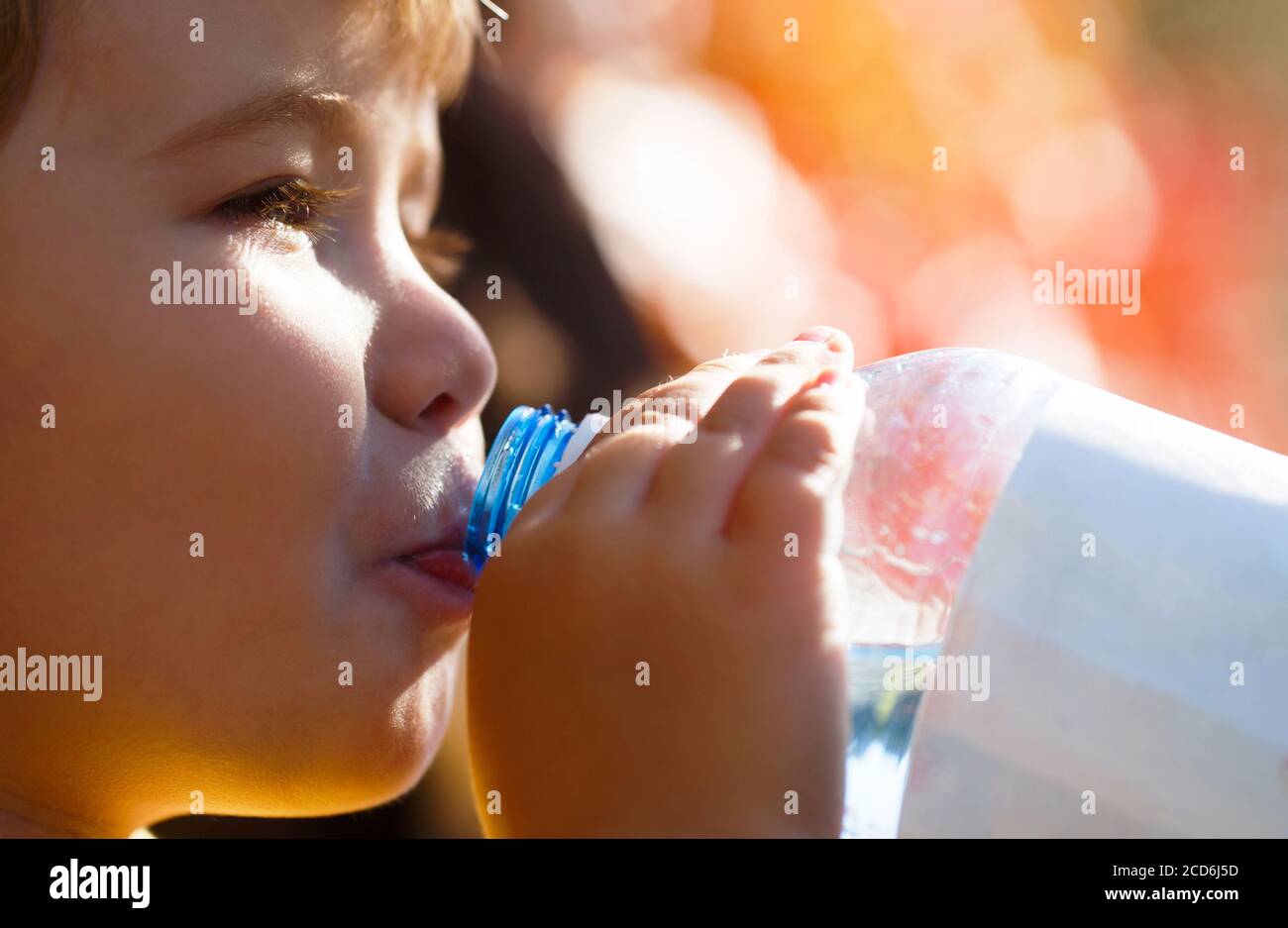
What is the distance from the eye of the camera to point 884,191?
45.7 inches

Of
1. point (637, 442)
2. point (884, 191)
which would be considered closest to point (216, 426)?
point (637, 442)

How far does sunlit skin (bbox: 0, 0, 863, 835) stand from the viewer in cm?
47

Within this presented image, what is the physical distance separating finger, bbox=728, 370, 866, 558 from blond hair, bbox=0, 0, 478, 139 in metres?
0.32

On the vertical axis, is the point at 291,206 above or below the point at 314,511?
above

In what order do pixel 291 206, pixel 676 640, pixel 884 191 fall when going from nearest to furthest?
pixel 676 640
pixel 291 206
pixel 884 191

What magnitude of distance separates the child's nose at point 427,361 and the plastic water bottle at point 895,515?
0.04 meters

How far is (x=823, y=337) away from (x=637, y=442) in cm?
15

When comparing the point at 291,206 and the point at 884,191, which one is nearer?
the point at 291,206

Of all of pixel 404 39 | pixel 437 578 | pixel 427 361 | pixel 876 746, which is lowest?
pixel 876 746

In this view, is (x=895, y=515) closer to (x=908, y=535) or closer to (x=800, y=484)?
(x=908, y=535)

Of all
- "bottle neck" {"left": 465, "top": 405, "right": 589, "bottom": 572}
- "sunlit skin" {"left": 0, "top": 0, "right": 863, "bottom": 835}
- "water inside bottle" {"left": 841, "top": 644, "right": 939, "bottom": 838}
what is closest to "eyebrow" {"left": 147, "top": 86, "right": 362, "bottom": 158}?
"sunlit skin" {"left": 0, "top": 0, "right": 863, "bottom": 835}
